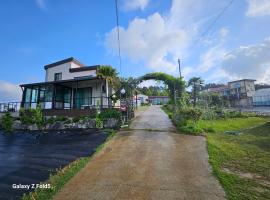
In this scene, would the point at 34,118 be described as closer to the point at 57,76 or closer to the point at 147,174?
the point at 57,76

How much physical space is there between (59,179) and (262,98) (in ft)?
150

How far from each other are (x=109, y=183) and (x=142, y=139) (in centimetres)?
466

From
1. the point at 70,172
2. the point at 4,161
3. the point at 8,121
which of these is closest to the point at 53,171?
the point at 70,172

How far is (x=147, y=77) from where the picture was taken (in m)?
16.5

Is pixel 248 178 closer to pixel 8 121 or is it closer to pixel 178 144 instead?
pixel 178 144

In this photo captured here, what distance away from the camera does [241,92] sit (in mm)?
43719

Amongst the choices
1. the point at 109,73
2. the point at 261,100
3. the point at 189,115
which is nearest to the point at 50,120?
the point at 109,73

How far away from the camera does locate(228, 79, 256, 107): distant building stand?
4109cm

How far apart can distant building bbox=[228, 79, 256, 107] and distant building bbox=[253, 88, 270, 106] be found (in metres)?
0.97

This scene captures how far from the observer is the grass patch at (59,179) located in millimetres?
4297

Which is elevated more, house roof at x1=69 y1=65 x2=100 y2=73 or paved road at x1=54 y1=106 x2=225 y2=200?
house roof at x1=69 y1=65 x2=100 y2=73

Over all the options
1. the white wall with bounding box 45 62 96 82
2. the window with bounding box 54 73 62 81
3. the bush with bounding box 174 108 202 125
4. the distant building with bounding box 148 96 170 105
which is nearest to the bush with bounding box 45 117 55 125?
the white wall with bounding box 45 62 96 82

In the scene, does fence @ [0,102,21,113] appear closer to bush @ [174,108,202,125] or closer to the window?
the window

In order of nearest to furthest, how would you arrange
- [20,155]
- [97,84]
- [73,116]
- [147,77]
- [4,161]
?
[4,161] → [20,155] → [73,116] → [147,77] → [97,84]
